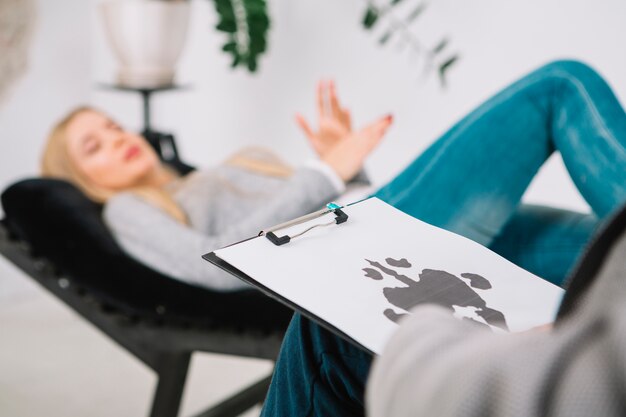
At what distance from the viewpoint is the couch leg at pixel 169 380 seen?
1.13 metres

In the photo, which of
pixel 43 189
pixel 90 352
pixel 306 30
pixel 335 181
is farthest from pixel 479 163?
pixel 306 30

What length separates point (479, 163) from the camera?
0.97 m

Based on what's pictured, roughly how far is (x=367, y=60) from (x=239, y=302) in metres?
1.57

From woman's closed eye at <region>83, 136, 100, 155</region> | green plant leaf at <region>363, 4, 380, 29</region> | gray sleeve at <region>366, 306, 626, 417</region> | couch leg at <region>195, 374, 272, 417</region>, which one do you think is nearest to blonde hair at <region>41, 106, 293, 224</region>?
woman's closed eye at <region>83, 136, 100, 155</region>

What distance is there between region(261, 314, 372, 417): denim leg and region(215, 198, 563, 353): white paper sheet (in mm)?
47

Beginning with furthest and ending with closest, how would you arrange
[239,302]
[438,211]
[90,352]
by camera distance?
[90,352] → [239,302] → [438,211]

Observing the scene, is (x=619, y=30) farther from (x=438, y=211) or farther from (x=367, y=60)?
(x=438, y=211)

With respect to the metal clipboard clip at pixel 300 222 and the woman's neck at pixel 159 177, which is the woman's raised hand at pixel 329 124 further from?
the metal clipboard clip at pixel 300 222

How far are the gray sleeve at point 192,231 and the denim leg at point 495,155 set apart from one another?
0.80 ft

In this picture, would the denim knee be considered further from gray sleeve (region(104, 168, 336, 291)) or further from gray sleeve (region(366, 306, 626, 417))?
gray sleeve (region(366, 306, 626, 417))

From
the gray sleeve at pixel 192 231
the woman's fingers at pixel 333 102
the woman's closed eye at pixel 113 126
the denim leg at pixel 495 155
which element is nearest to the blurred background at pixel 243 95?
the gray sleeve at pixel 192 231

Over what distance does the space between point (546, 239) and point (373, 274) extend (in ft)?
1.68

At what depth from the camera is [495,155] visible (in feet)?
3.19

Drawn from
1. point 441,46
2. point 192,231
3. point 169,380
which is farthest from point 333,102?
point 441,46
